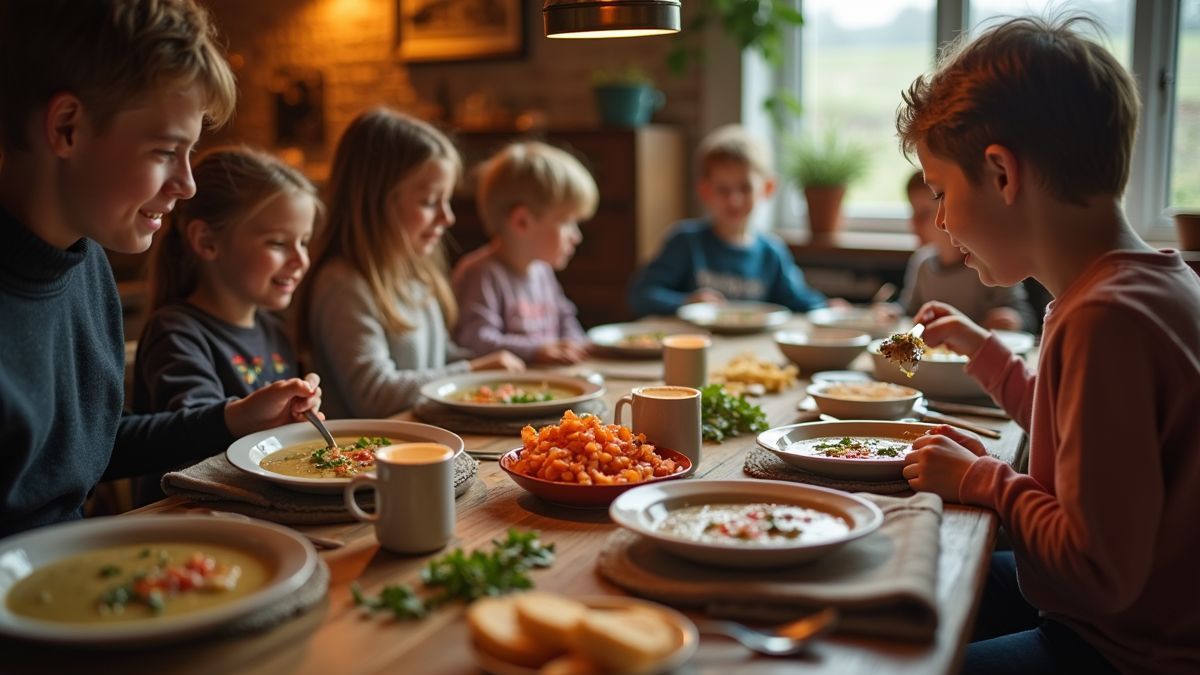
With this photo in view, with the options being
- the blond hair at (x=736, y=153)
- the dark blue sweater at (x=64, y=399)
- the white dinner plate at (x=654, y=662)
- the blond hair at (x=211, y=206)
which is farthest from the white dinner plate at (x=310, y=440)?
the blond hair at (x=736, y=153)

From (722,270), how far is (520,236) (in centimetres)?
112

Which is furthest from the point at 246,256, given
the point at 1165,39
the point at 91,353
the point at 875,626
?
the point at 1165,39

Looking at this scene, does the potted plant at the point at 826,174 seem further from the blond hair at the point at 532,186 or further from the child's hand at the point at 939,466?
the child's hand at the point at 939,466

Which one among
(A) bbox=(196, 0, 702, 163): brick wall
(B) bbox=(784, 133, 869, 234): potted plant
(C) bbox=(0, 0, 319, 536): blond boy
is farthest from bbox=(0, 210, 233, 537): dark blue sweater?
(B) bbox=(784, 133, 869, 234): potted plant

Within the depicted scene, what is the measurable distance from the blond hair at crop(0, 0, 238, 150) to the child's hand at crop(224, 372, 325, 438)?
54cm

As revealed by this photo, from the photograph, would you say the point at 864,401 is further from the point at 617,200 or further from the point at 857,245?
the point at 617,200

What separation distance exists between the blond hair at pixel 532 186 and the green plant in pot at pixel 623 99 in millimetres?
1549

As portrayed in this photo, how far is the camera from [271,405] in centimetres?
178

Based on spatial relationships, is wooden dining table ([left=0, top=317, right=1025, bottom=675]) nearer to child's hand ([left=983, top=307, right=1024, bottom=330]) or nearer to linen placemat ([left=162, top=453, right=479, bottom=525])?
linen placemat ([left=162, top=453, right=479, bottom=525])

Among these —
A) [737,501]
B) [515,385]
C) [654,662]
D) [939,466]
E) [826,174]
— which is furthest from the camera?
[826,174]

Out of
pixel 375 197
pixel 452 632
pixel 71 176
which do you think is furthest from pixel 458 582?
pixel 375 197

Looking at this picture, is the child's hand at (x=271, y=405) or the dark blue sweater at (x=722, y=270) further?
the dark blue sweater at (x=722, y=270)

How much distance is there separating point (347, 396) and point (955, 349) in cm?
138

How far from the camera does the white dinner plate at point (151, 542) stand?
3.29 feet
